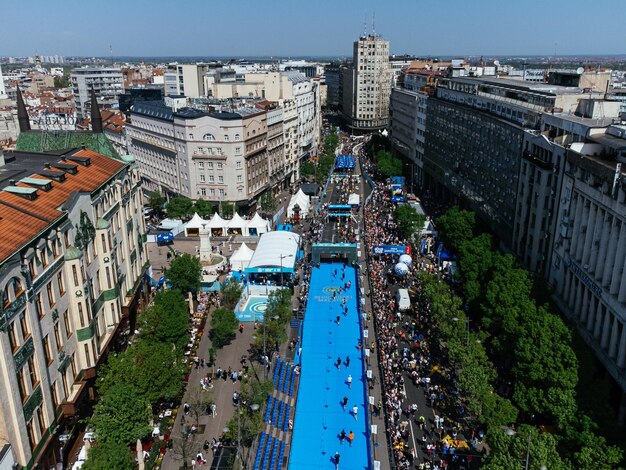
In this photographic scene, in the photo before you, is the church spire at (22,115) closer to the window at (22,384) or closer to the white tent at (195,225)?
the white tent at (195,225)

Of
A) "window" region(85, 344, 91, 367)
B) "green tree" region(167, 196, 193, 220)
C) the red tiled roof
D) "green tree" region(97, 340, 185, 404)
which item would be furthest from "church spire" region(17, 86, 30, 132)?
"green tree" region(167, 196, 193, 220)

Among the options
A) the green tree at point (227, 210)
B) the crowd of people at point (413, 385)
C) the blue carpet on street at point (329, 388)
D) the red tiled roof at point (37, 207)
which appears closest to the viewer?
the red tiled roof at point (37, 207)

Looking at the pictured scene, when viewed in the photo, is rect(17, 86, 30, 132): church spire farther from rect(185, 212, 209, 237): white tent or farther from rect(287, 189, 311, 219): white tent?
rect(287, 189, 311, 219): white tent

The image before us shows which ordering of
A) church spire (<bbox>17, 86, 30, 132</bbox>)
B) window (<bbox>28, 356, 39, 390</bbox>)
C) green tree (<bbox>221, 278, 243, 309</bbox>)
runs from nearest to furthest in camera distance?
window (<bbox>28, 356, 39, 390</bbox>)
green tree (<bbox>221, 278, 243, 309</bbox>)
church spire (<bbox>17, 86, 30, 132</bbox>)

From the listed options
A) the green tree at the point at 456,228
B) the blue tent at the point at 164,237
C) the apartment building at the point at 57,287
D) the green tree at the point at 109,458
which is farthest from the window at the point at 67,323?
the green tree at the point at 456,228

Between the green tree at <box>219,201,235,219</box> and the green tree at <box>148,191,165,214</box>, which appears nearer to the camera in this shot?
the green tree at <box>219,201,235,219</box>

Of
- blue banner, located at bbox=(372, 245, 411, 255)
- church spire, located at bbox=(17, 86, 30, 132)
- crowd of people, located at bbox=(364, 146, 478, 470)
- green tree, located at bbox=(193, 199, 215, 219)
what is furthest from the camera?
green tree, located at bbox=(193, 199, 215, 219)

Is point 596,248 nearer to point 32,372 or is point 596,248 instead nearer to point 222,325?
point 222,325
